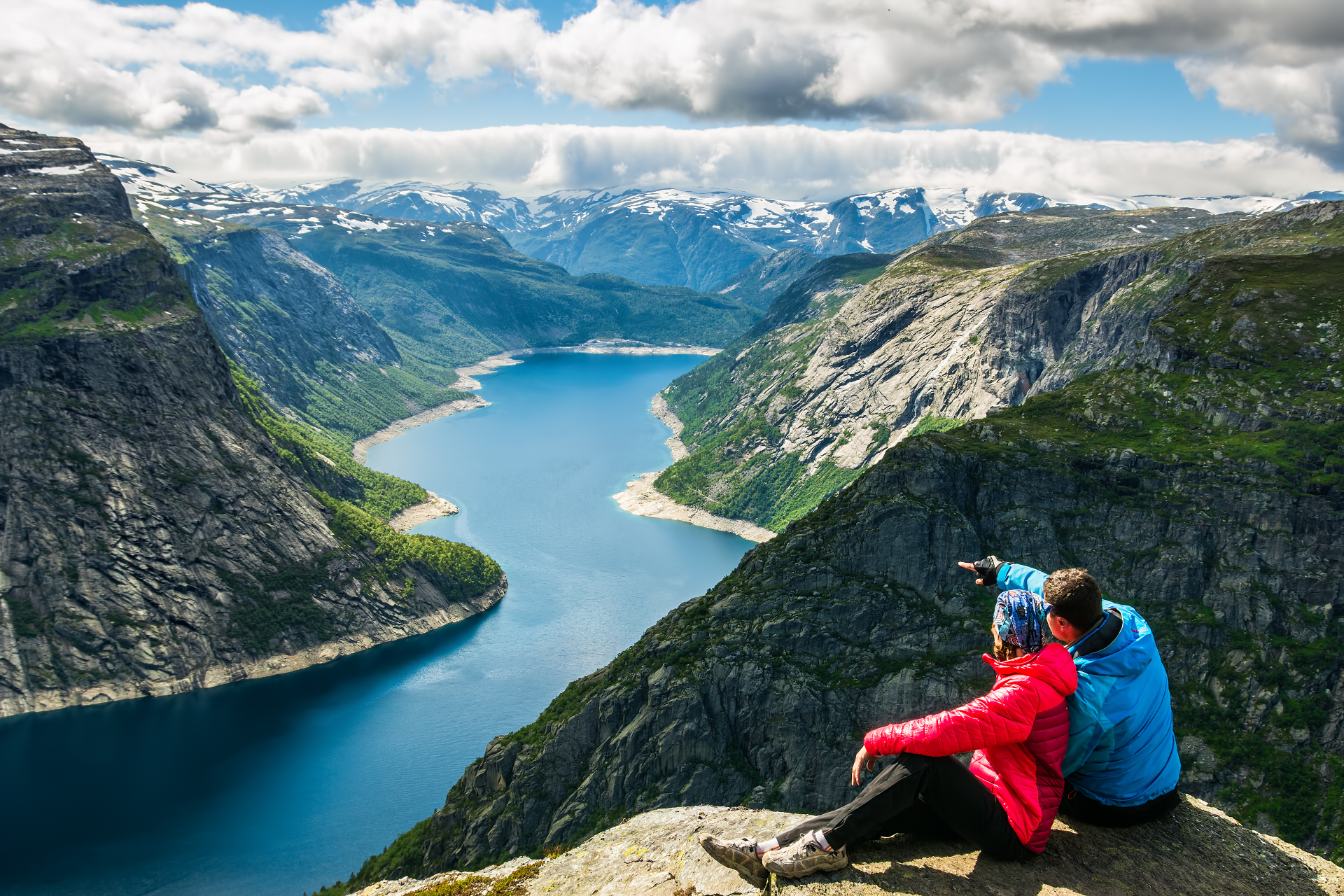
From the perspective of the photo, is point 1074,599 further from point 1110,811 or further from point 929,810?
point 1110,811

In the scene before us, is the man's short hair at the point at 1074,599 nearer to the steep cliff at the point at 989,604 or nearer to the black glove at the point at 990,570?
the black glove at the point at 990,570

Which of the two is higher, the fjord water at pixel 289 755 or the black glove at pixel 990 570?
the black glove at pixel 990 570

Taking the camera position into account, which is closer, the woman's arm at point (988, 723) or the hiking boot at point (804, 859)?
the woman's arm at point (988, 723)

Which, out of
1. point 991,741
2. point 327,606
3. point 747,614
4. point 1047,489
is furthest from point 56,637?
point 991,741

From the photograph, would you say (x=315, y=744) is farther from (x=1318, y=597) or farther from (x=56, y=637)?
(x=1318, y=597)

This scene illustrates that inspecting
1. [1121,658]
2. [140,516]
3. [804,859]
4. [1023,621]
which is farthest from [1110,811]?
[140,516]

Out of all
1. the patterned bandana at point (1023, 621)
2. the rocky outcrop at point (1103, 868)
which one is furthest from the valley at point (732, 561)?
the patterned bandana at point (1023, 621)
